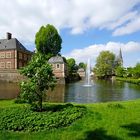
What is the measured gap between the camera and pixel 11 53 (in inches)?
2689

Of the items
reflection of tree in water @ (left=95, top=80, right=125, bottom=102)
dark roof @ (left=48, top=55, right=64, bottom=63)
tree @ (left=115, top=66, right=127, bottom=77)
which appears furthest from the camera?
tree @ (left=115, top=66, right=127, bottom=77)

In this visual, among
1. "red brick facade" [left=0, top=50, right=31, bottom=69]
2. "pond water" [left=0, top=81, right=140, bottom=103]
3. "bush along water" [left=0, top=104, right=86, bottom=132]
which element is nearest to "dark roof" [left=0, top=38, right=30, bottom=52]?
"red brick facade" [left=0, top=50, right=31, bottom=69]

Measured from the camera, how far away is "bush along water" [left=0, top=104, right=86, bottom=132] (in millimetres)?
10969

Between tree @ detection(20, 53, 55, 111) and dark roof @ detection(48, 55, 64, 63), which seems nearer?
tree @ detection(20, 53, 55, 111)

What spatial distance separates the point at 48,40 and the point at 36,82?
58928 mm

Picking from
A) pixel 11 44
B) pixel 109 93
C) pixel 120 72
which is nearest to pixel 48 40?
pixel 11 44

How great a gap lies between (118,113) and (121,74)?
273 feet

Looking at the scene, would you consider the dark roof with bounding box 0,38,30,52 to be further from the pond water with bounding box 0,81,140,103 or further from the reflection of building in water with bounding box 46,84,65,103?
the reflection of building in water with bounding box 46,84,65,103

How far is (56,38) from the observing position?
7256cm

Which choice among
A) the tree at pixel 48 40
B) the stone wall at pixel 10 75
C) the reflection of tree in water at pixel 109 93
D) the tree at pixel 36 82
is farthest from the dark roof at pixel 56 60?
the tree at pixel 36 82

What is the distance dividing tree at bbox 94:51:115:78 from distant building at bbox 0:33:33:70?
31956mm

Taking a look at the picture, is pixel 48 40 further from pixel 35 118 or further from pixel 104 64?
pixel 35 118

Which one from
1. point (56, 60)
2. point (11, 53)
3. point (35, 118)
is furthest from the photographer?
point (11, 53)

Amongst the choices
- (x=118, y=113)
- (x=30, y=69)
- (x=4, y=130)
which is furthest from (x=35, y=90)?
(x=118, y=113)
